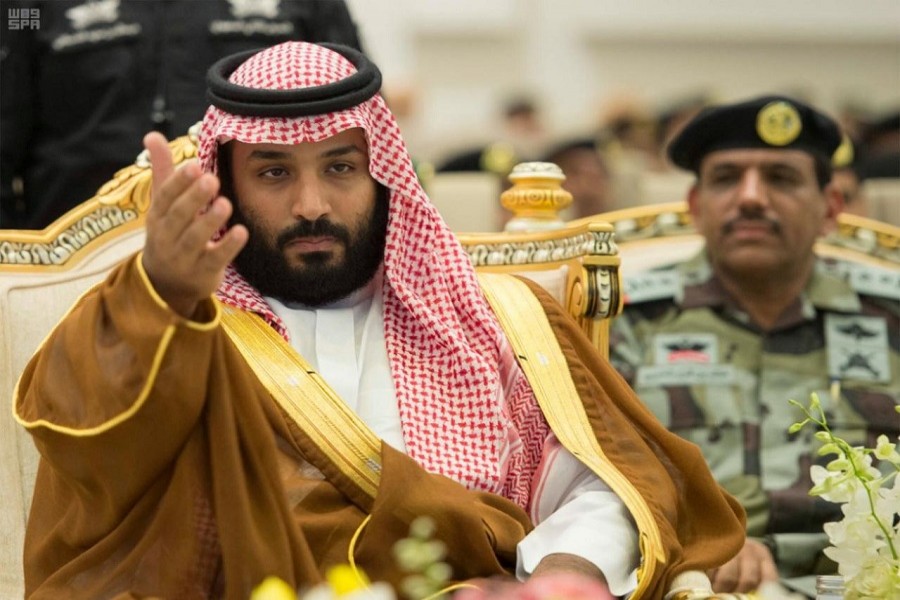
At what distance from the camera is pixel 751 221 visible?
4.36 metres

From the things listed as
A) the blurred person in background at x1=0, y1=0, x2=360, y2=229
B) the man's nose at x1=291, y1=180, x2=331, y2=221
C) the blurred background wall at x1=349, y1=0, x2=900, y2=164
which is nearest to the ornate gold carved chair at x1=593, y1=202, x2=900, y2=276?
the blurred person in background at x1=0, y1=0, x2=360, y2=229

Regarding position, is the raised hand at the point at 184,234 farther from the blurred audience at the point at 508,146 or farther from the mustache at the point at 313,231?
the blurred audience at the point at 508,146

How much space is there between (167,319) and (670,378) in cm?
211

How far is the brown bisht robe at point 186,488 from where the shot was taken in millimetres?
2324

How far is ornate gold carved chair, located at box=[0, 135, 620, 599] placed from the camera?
118 inches

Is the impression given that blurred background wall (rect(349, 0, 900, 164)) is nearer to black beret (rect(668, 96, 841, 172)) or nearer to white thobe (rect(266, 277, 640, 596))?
black beret (rect(668, 96, 841, 172))

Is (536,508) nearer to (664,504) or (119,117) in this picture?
(664,504)

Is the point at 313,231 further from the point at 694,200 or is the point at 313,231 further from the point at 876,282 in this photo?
the point at 876,282

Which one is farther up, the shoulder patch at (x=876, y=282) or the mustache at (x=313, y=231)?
the mustache at (x=313, y=231)

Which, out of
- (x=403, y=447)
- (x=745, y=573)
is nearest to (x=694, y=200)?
(x=745, y=573)

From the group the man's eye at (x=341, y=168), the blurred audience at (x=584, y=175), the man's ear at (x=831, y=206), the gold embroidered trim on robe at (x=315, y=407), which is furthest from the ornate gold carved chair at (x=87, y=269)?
the blurred audience at (x=584, y=175)

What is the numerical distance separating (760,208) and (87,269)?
6.39 ft

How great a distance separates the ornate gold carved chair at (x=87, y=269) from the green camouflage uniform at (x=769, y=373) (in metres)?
0.92

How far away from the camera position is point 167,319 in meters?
2.28
